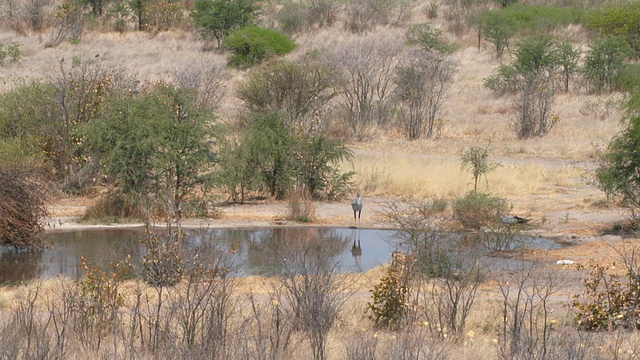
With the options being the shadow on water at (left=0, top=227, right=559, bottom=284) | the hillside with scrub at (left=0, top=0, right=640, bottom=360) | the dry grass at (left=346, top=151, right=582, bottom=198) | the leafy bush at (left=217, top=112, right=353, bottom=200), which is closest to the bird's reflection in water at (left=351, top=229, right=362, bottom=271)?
the shadow on water at (left=0, top=227, right=559, bottom=284)

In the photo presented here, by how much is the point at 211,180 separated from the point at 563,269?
8.47 metres

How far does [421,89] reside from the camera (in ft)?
114

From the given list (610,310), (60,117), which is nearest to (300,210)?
(60,117)

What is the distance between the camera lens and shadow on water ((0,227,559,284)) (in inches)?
600

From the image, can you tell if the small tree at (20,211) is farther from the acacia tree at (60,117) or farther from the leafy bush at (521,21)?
the leafy bush at (521,21)

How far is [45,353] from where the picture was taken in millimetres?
7809

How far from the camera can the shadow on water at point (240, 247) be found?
15.2 meters

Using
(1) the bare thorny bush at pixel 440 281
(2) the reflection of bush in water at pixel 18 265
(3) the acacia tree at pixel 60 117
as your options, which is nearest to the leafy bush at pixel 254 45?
(3) the acacia tree at pixel 60 117

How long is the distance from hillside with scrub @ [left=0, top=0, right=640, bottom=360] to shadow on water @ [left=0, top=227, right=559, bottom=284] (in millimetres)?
400

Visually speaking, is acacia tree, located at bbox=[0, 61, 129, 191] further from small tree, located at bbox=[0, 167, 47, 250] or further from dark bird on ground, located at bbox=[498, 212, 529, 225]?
dark bird on ground, located at bbox=[498, 212, 529, 225]

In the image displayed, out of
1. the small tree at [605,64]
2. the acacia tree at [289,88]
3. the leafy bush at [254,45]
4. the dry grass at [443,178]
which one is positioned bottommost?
the dry grass at [443,178]

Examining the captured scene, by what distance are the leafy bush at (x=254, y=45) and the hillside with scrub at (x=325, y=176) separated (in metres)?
0.17

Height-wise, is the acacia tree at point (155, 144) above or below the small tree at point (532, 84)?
below

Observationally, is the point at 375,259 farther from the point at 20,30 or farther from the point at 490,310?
the point at 20,30
